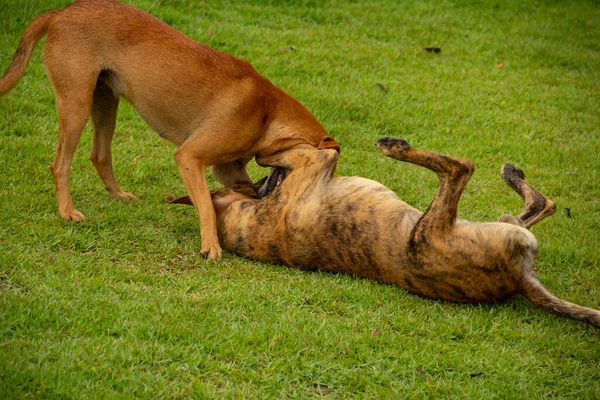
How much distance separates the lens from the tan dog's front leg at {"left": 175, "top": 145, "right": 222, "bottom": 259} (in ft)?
19.0

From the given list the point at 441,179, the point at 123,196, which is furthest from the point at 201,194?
the point at 441,179

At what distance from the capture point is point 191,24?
1020 centimetres

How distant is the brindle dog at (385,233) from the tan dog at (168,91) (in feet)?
0.77

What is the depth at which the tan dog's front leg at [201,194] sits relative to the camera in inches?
228

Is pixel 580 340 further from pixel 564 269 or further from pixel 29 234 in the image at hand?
pixel 29 234

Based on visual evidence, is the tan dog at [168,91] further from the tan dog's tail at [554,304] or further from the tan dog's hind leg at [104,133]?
the tan dog's tail at [554,304]

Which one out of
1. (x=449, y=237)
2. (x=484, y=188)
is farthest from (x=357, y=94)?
(x=449, y=237)

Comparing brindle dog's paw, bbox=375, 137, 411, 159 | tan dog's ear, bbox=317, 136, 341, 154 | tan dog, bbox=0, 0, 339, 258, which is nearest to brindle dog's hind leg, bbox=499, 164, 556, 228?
brindle dog's paw, bbox=375, 137, 411, 159

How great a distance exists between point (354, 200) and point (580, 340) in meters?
1.80

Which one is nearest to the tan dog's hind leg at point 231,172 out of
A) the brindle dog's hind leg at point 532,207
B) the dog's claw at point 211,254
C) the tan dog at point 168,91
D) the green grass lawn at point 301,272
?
the tan dog at point 168,91

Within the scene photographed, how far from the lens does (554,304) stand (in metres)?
5.10

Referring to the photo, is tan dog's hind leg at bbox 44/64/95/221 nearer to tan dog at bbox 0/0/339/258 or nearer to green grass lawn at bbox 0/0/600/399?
tan dog at bbox 0/0/339/258

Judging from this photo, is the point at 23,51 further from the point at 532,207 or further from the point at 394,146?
the point at 532,207

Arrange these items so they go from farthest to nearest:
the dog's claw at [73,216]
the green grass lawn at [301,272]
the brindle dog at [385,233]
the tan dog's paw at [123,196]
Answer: the tan dog's paw at [123,196]
the dog's claw at [73,216]
the brindle dog at [385,233]
the green grass lawn at [301,272]
